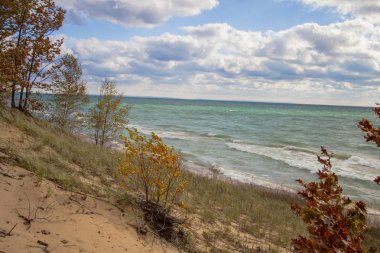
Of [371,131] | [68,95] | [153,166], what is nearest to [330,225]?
[371,131]

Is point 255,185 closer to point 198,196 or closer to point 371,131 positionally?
point 198,196

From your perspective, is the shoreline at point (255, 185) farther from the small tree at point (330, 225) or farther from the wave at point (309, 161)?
the small tree at point (330, 225)

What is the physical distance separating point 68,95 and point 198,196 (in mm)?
16390

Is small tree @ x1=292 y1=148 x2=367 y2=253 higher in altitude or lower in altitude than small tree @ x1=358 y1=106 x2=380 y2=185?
lower

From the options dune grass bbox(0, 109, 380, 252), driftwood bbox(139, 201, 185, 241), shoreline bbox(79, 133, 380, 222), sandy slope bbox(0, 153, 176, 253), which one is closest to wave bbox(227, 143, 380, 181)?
shoreline bbox(79, 133, 380, 222)

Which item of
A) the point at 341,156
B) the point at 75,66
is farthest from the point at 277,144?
the point at 75,66

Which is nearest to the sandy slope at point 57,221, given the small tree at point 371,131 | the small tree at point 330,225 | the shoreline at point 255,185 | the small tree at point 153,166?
the small tree at point 153,166

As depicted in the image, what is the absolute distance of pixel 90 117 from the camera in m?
25.9

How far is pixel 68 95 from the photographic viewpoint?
24.2m

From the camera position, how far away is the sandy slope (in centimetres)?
460

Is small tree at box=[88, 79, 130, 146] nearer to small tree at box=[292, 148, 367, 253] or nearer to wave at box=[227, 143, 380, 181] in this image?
wave at box=[227, 143, 380, 181]

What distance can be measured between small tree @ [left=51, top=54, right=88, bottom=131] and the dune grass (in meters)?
12.7

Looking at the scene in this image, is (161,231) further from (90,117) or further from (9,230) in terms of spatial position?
(90,117)

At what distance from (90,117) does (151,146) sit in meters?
20.0
